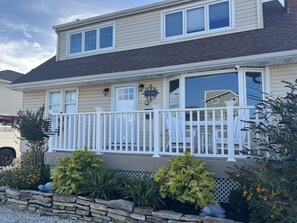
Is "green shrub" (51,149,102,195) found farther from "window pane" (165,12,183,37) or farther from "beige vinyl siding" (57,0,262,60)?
"window pane" (165,12,183,37)

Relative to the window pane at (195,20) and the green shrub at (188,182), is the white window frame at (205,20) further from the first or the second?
the green shrub at (188,182)

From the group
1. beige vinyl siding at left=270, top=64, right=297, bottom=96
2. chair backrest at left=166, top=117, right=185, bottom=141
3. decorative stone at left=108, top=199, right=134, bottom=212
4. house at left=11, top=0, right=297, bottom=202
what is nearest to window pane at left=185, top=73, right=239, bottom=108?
house at left=11, top=0, right=297, bottom=202

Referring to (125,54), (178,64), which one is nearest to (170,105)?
(178,64)

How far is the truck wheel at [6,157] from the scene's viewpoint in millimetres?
11000

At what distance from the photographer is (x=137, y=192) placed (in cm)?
466

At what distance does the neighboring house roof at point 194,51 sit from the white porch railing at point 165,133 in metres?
1.77

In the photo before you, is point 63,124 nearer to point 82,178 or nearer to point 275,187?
point 82,178

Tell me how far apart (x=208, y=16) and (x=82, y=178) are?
632cm

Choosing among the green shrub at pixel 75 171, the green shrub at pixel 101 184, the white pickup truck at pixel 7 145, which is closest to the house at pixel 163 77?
the green shrub at pixel 75 171

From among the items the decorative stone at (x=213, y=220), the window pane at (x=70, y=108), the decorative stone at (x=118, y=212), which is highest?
the window pane at (x=70, y=108)

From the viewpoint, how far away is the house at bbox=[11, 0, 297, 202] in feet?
18.3

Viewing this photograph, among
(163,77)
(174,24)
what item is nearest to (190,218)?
(163,77)

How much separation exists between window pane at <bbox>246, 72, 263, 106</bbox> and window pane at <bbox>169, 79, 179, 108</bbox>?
2.01 metres

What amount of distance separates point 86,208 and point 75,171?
2.76ft
